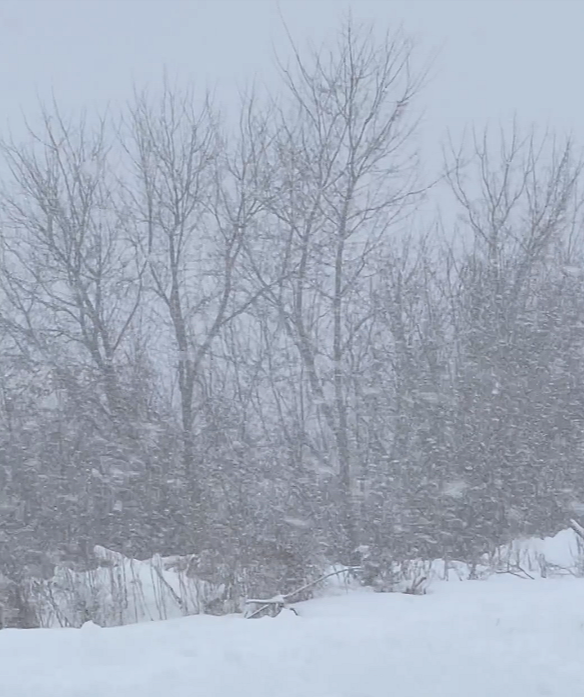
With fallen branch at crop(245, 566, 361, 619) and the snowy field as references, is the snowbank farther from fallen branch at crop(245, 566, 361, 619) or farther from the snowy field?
the snowy field

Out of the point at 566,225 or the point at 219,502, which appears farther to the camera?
the point at 566,225

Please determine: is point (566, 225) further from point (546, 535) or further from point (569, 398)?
point (546, 535)

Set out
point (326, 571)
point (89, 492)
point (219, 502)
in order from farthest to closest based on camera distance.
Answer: point (89, 492)
point (219, 502)
point (326, 571)

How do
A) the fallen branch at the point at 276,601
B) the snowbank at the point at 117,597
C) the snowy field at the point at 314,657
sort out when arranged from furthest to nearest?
the snowbank at the point at 117,597
the fallen branch at the point at 276,601
the snowy field at the point at 314,657

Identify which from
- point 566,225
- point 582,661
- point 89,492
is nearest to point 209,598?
point 582,661

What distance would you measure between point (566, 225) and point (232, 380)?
779 cm

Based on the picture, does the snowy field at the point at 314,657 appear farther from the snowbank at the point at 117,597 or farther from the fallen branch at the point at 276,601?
the snowbank at the point at 117,597

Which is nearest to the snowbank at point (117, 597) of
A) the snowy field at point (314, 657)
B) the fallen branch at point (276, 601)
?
the fallen branch at point (276, 601)

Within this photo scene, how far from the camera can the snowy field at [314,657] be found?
482 cm

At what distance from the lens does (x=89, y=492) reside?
13.0 meters

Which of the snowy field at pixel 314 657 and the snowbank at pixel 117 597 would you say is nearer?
the snowy field at pixel 314 657

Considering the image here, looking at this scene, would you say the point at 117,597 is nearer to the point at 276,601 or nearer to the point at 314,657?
the point at 276,601

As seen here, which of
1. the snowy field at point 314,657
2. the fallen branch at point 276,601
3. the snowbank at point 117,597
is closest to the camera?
the snowy field at point 314,657

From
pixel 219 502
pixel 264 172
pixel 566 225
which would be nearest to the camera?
pixel 219 502
